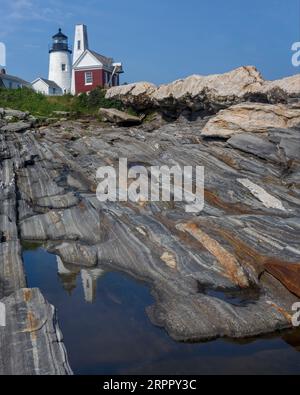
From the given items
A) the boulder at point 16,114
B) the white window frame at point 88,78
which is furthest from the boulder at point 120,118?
the white window frame at point 88,78

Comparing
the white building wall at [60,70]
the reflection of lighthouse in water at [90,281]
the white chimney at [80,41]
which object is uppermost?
the white chimney at [80,41]

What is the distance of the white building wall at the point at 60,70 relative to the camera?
71.6 m

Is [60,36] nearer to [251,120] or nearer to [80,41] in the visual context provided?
[80,41]

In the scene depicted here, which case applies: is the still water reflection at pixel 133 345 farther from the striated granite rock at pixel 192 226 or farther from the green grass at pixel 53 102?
the green grass at pixel 53 102

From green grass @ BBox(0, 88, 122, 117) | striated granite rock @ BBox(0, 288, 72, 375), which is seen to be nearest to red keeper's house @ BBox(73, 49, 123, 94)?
green grass @ BBox(0, 88, 122, 117)

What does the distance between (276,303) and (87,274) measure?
5607 mm

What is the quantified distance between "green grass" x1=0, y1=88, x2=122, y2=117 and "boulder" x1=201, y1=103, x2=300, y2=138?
2142 cm

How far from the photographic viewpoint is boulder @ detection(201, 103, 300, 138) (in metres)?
22.2

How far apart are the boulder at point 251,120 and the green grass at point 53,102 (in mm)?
21420

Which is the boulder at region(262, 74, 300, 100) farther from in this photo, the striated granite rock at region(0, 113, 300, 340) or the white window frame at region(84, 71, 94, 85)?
the white window frame at region(84, 71, 94, 85)

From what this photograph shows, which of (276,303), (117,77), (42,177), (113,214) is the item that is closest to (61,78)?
(117,77)

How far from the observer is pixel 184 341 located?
10.1m
